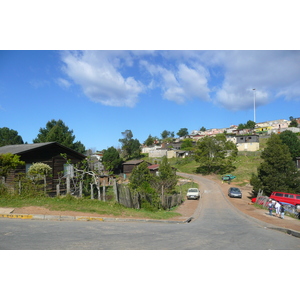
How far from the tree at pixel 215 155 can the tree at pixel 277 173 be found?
2586 centimetres

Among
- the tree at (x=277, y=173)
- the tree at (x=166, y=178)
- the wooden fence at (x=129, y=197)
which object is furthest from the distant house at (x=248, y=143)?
the wooden fence at (x=129, y=197)

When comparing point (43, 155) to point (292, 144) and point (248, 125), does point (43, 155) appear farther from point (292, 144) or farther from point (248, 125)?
point (248, 125)

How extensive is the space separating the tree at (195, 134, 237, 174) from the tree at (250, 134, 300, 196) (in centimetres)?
2586

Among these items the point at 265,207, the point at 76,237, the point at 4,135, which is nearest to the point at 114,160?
the point at 4,135

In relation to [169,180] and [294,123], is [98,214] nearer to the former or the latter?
[169,180]

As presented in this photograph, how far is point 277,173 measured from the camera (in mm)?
30000

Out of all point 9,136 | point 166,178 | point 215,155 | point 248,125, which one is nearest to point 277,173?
point 166,178

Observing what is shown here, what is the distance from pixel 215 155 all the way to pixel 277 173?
2860cm

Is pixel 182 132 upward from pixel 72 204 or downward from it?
upward

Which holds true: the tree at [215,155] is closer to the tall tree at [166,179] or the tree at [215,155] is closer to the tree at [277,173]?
the tree at [277,173]

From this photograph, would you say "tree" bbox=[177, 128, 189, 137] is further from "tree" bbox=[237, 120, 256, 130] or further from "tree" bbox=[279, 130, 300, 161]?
"tree" bbox=[279, 130, 300, 161]

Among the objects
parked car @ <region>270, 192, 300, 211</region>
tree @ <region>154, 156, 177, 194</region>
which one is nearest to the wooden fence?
tree @ <region>154, 156, 177, 194</region>

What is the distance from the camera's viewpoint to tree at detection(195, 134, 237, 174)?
190ft

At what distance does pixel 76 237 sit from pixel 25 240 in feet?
4.46
